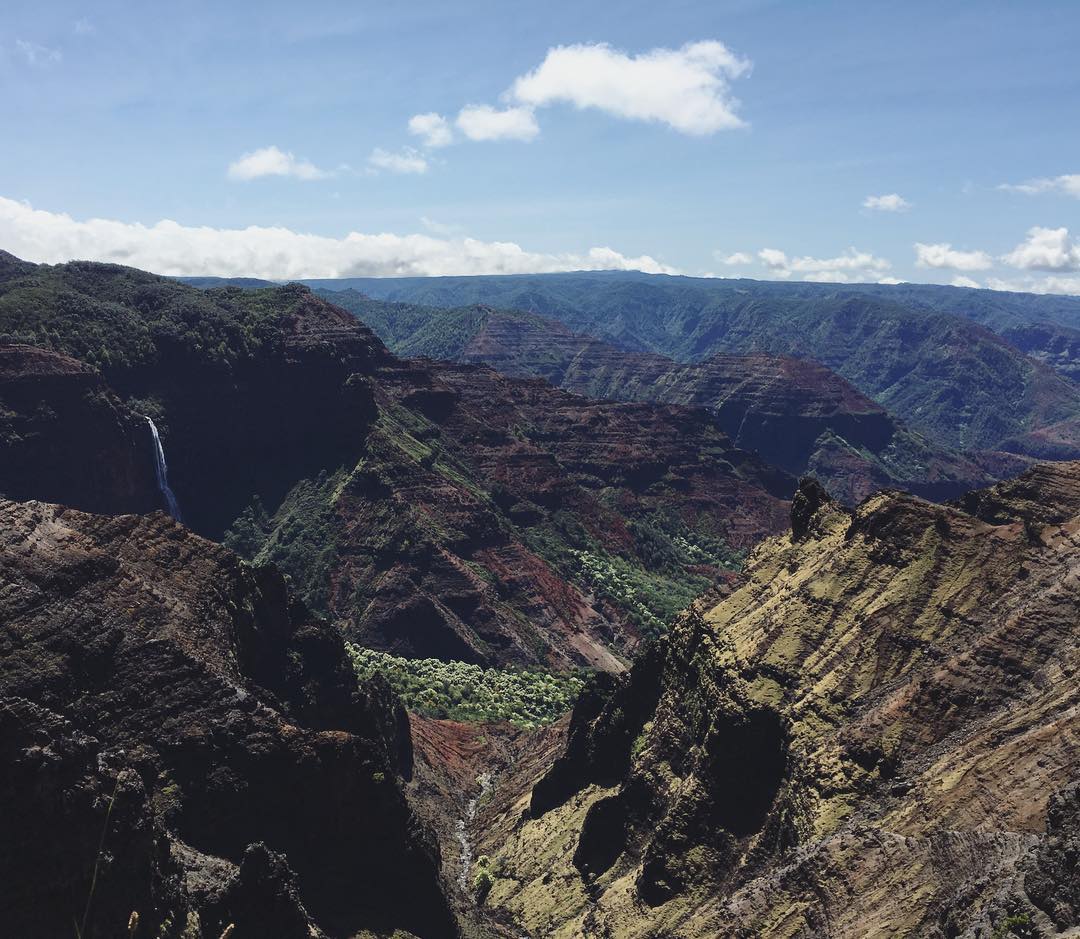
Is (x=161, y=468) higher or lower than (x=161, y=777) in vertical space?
higher

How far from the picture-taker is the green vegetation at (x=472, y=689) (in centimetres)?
14475

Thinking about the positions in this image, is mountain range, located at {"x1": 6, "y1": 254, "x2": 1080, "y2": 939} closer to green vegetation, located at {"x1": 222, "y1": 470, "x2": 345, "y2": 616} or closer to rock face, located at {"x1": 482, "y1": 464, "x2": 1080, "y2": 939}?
rock face, located at {"x1": 482, "y1": 464, "x2": 1080, "y2": 939}

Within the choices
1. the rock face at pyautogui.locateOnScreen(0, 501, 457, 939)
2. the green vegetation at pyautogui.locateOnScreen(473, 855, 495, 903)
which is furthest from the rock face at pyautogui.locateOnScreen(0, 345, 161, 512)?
the green vegetation at pyautogui.locateOnScreen(473, 855, 495, 903)

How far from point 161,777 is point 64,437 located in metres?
128

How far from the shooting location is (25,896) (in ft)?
123

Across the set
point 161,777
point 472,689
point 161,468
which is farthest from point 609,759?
point 161,468

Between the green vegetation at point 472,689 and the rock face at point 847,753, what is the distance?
4633 cm

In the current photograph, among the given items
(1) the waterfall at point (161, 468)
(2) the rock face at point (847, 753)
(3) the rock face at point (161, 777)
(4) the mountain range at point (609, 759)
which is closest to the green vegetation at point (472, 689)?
(4) the mountain range at point (609, 759)

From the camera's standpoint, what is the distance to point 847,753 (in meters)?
64.9

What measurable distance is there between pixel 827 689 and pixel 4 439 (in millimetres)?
144552

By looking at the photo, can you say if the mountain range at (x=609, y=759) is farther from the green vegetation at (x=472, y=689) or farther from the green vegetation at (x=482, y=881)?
the green vegetation at (x=472, y=689)

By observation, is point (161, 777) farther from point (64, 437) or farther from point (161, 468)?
point (161, 468)

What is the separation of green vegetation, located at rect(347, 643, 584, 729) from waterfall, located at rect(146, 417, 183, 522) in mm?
54383

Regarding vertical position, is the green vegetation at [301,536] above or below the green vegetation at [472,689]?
above
